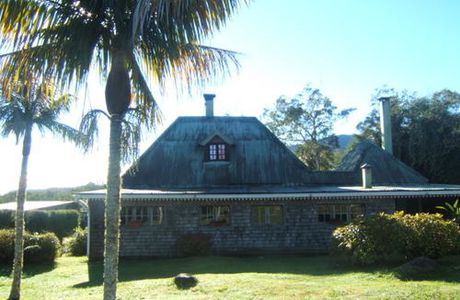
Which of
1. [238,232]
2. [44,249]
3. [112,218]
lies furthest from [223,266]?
[112,218]

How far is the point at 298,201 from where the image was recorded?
1967cm

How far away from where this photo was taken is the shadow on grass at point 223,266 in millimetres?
14391

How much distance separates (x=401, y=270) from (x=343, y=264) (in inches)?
124

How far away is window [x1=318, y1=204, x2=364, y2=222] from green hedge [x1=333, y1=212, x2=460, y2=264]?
4.70m

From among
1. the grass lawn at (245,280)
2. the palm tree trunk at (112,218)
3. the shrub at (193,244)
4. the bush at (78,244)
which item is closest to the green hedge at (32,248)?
the grass lawn at (245,280)

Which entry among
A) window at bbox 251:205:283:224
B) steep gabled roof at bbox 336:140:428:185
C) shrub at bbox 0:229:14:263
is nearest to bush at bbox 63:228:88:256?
shrub at bbox 0:229:14:263

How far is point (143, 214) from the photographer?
1952 cm

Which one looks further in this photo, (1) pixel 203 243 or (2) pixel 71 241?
(2) pixel 71 241

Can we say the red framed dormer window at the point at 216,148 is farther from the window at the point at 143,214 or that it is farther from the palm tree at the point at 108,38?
the palm tree at the point at 108,38

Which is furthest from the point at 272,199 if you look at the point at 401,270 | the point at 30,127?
the point at 30,127

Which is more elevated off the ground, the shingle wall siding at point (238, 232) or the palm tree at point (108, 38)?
the palm tree at point (108, 38)

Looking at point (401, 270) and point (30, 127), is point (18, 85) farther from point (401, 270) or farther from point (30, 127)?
point (401, 270)

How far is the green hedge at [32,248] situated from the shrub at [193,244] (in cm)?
510

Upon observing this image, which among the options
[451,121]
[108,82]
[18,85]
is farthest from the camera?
[451,121]
